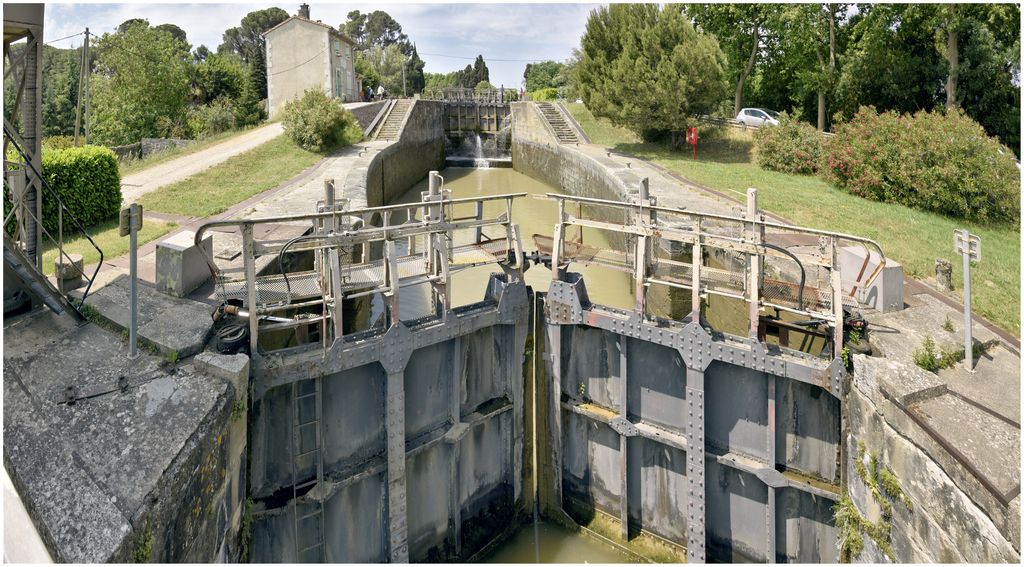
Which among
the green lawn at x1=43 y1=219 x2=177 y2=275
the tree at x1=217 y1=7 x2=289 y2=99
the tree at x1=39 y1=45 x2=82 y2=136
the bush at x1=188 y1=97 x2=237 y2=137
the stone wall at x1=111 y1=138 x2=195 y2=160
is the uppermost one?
the tree at x1=217 y1=7 x2=289 y2=99

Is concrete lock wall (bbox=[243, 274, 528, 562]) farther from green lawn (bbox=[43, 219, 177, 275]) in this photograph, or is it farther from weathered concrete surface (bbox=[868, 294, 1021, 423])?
green lawn (bbox=[43, 219, 177, 275])

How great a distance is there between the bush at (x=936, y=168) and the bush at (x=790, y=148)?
293cm

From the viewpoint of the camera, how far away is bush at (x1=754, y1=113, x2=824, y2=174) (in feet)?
65.0

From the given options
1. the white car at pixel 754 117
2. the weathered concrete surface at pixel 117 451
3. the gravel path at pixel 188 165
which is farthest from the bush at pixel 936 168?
the gravel path at pixel 188 165

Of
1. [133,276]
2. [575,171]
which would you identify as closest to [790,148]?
[575,171]

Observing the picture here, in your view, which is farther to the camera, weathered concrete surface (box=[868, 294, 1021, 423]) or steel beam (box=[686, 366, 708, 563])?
steel beam (box=[686, 366, 708, 563])

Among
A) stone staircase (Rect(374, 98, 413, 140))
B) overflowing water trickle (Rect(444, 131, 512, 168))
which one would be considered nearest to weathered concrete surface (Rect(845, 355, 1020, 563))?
stone staircase (Rect(374, 98, 413, 140))

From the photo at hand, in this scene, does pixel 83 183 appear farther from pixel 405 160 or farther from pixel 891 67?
pixel 891 67

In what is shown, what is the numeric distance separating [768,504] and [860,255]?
9.90 feet

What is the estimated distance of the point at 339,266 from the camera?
6.26 m

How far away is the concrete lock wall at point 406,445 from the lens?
20.0 ft

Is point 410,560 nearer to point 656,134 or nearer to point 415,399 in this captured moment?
point 415,399

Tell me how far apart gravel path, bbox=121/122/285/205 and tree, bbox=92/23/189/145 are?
738 cm

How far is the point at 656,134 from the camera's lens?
2631 cm
